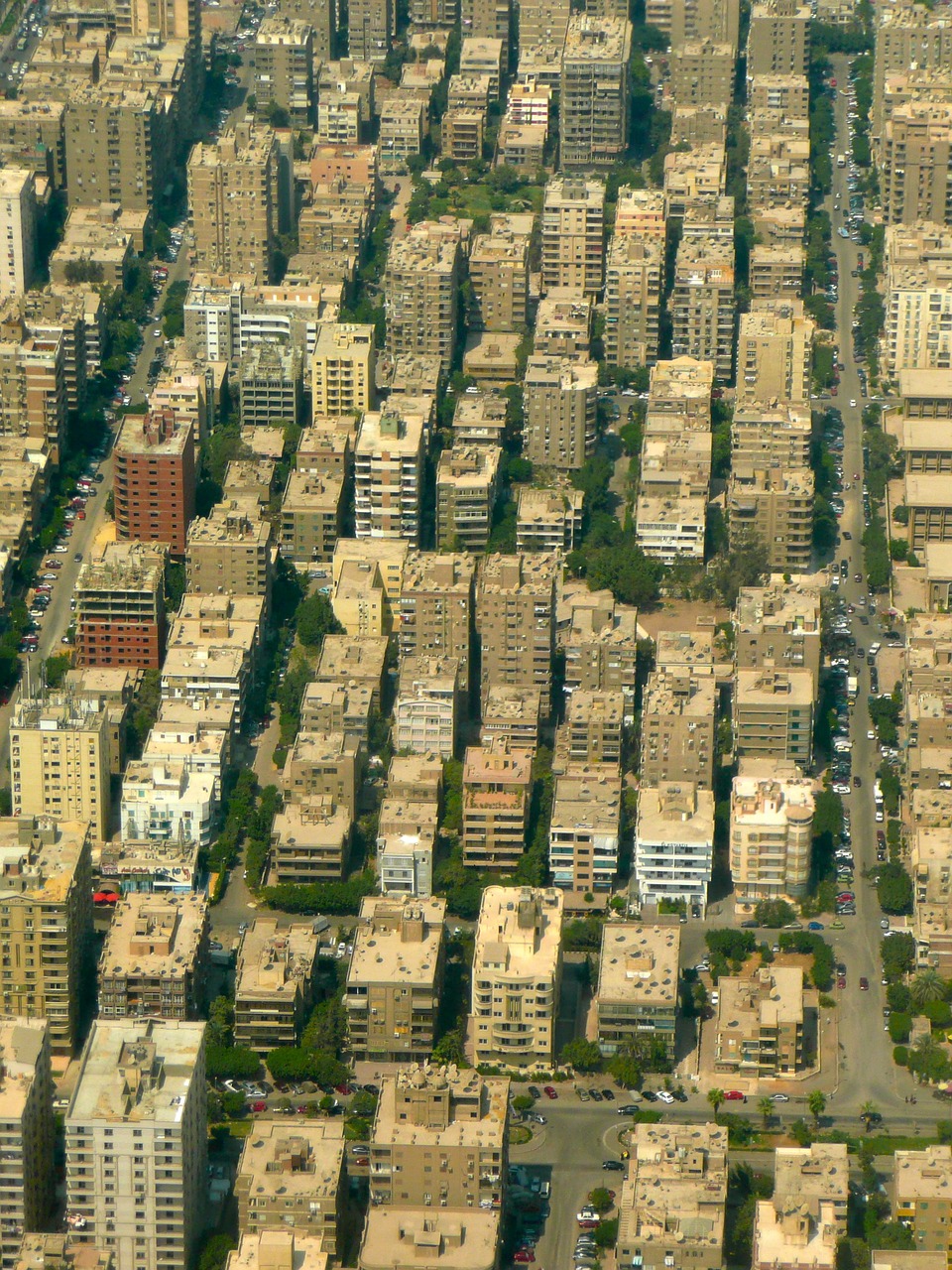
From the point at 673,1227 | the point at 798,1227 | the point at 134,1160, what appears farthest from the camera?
the point at 673,1227

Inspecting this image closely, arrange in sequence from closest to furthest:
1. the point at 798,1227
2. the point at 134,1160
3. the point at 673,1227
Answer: the point at 798,1227 → the point at 134,1160 → the point at 673,1227

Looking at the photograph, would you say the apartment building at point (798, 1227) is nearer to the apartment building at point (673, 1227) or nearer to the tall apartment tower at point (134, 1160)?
the apartment building at point (673, 1227)

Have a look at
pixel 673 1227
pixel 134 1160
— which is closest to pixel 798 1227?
pixel 673 1227

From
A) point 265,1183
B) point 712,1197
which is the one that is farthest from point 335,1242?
point 712,1197

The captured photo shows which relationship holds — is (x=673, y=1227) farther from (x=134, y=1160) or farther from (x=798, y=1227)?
(x=134, y=1160)

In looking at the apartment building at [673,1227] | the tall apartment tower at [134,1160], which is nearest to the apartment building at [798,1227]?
the apartment building at [673,1227]

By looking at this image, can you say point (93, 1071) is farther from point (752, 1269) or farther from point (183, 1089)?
point (752, 1269)

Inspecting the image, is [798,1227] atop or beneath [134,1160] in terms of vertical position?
beneath

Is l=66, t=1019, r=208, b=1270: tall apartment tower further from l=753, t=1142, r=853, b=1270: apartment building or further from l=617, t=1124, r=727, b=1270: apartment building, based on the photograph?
l=753, t=1142, r=853, b=1270: apartment building

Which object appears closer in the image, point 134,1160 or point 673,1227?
point 134,1160
